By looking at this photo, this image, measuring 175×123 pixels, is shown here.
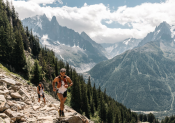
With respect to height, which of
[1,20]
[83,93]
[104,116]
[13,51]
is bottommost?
[104,116]

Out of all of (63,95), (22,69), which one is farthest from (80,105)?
(63,95)

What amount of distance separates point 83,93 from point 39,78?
92.6ft

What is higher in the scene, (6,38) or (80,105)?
(6,38)

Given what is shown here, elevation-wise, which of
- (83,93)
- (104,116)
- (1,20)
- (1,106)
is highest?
(1,20)

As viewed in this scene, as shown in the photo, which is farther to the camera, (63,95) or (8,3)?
(8,3)

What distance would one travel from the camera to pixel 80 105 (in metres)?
61.5

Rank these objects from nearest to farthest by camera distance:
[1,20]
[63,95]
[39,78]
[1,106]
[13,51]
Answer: [1,106] < [63,95] < [39,78] < [13,51] < [1,20]

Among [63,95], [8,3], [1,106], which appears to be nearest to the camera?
[1,106]

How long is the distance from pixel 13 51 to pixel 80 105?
4028 centimetres

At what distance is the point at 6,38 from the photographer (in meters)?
49.9

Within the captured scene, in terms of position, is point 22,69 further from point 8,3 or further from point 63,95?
point 8,3

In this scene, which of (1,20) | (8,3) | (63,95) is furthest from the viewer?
(8,3)

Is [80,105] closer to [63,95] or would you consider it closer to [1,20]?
[63,95]

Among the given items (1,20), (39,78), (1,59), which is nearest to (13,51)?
(1,59)
